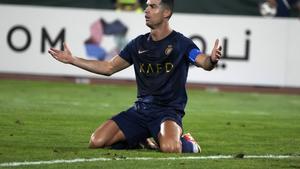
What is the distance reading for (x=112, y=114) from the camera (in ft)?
47.2

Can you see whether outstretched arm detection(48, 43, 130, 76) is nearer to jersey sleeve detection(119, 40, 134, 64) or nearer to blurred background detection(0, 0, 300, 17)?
jersey sleeve detection(119, 40, 134, 64)

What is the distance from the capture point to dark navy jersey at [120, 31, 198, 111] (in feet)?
32.4

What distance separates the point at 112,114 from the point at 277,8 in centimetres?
812

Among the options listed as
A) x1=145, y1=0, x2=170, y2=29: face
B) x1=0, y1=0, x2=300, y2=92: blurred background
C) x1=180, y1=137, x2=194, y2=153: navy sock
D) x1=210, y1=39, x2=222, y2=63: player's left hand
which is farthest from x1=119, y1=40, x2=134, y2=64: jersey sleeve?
x1=0, y1=0, x2=300, y2=92: blurred background

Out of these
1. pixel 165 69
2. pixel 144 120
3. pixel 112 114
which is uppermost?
pixel 165 69

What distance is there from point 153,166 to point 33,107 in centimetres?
678

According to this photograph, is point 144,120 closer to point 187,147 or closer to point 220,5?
point 187,147

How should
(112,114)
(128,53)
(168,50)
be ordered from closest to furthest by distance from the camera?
1. (168,50)
2. (128,53)
3. (112,114)

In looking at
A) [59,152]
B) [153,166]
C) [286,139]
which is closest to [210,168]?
[153,166]

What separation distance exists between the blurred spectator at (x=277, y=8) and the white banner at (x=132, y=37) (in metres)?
0.53

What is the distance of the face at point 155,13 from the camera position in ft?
32.4

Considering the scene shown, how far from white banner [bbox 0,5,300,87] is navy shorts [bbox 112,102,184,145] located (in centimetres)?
1033

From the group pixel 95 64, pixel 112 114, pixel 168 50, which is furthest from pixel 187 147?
pixel 112 114

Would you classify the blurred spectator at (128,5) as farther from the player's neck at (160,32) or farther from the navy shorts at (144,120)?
the navy shorts at (144,120)
